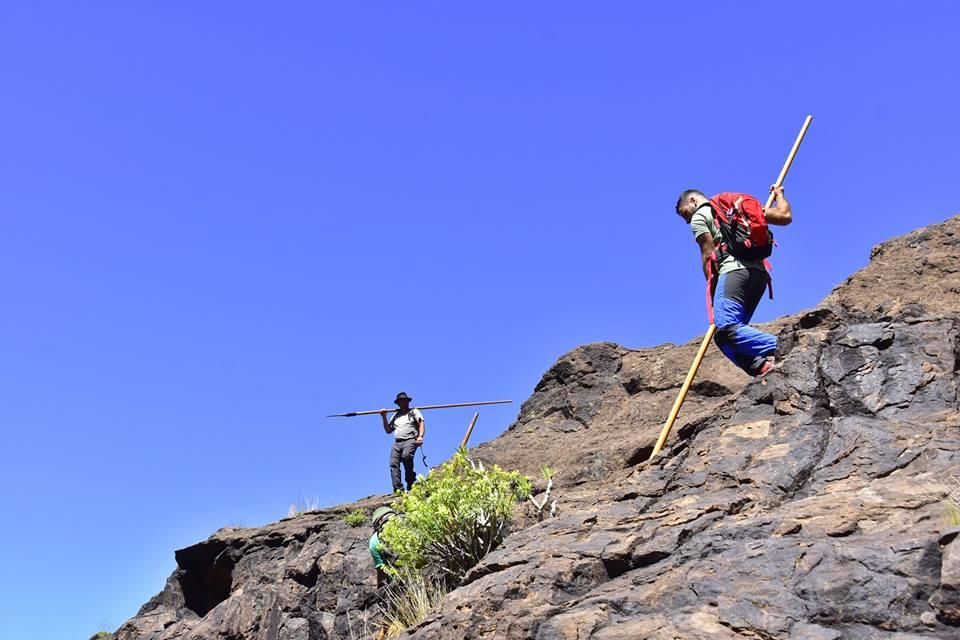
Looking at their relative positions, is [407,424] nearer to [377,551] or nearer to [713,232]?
[377,551]

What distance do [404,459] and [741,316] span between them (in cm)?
801

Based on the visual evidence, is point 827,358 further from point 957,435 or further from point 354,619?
point 354,619

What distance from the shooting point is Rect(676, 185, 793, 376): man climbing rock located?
933cm

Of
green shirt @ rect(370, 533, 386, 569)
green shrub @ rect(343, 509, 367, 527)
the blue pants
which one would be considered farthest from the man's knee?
green shrub @ rect(343, 509, 367, 527)

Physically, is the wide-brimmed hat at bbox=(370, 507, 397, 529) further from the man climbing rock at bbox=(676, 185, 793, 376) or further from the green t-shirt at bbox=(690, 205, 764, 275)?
the green t-shirt at bbox=(690, 205, 764, 275)

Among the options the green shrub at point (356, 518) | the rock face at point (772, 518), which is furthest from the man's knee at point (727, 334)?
the green shrub at point (356, 518)

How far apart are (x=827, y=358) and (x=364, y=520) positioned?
314 inches

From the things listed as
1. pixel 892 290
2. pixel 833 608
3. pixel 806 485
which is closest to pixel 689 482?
pixel 806 485

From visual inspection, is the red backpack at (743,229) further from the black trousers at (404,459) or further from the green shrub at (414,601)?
the black trousers at (404,459)

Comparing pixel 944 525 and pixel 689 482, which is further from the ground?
pixel 689 482

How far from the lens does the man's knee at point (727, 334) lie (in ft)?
30.5

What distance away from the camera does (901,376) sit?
8.20 meters

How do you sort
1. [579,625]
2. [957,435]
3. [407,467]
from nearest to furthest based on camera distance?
[579,625]
[957,435]
[407,467]

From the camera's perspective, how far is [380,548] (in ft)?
39.1
